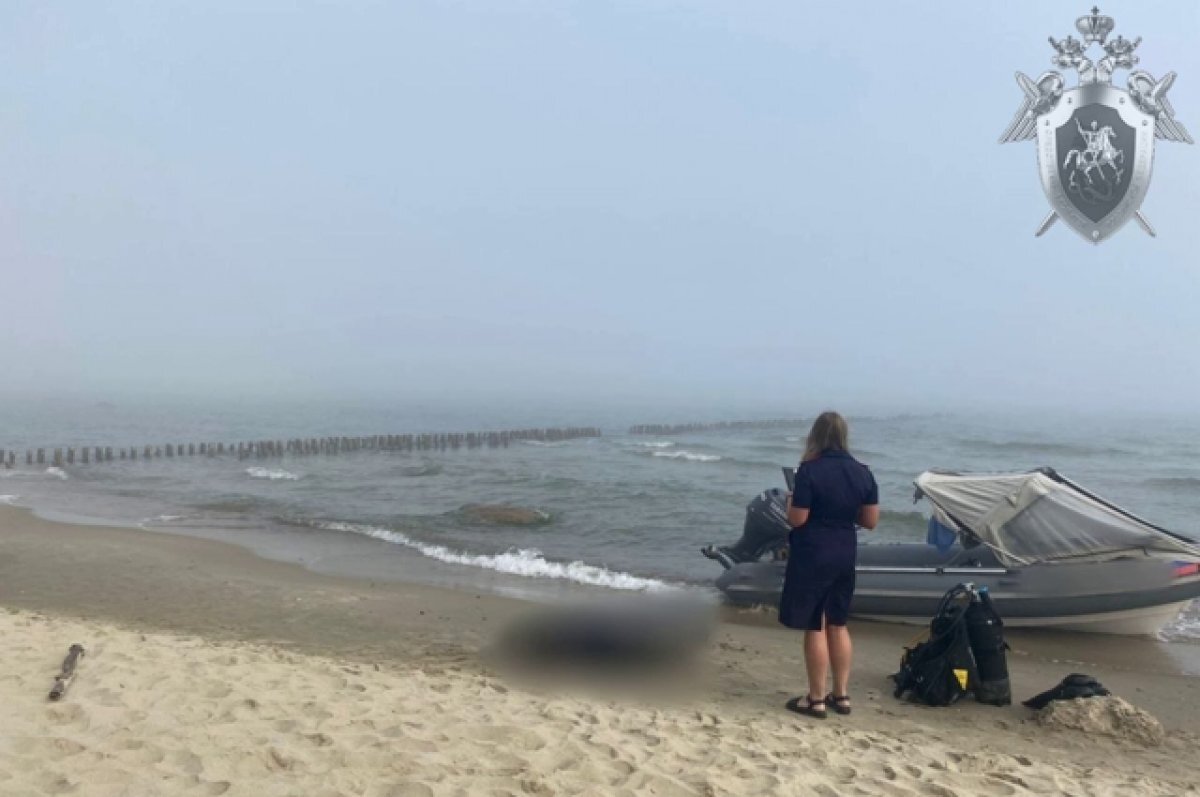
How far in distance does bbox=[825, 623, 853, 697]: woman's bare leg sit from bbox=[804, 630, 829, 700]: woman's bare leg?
0.15 feet

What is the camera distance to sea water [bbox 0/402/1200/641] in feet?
41.0

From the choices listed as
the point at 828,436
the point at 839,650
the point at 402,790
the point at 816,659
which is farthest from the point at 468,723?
the point at 828,436

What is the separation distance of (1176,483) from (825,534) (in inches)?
1222

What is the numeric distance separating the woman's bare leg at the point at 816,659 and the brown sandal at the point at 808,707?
4 cm

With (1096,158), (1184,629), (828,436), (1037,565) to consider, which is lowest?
(1184,629)

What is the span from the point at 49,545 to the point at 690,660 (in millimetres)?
10908

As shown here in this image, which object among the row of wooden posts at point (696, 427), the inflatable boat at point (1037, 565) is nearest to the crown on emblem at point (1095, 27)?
the inflatable boat at point (1037, 565)

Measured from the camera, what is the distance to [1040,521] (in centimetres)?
870

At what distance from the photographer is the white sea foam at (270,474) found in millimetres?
25625

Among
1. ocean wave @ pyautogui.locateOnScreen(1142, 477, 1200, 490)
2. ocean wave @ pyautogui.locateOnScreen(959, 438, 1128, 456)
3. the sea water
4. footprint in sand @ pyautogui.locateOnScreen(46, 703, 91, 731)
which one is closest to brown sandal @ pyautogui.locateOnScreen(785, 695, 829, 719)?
footprint in sand @ pyautogui.locateOnScreen(46, 703, 91, 731)

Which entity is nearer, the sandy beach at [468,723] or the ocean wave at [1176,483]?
the sandy beach at [468,723]

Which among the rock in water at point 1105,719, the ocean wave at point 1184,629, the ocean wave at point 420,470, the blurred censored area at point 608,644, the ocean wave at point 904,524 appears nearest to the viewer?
the rock in water at point 1105,719

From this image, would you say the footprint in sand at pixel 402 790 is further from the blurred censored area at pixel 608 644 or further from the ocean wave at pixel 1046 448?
the ocean wave at pixel 1046 448

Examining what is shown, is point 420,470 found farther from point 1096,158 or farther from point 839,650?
point 839,650
